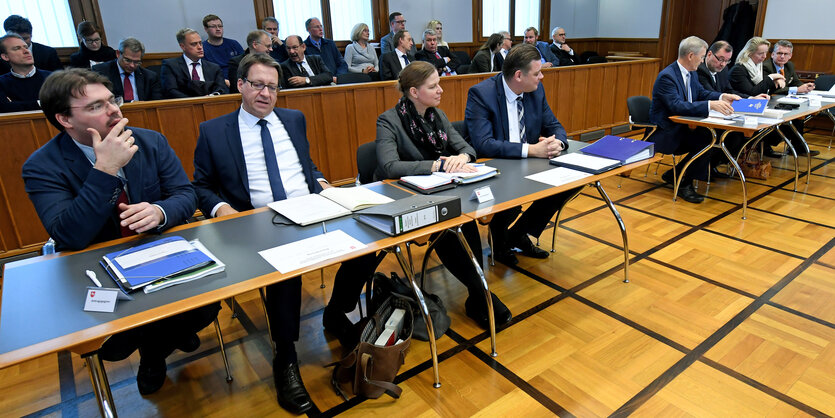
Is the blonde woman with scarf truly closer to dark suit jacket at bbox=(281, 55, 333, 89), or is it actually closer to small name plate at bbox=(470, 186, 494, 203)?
dark suit jacket at bbox=(281, 55, 333, 89)

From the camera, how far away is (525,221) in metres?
2.98

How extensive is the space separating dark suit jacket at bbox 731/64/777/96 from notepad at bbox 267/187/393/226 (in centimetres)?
477

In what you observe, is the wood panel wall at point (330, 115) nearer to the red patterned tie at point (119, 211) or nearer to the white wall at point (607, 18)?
the red patterned tie at point (119, 211)

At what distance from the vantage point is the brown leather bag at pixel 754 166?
4535mm

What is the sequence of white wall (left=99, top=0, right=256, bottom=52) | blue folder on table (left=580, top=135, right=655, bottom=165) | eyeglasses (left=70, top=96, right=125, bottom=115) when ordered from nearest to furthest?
eyeglasses (left=70, top=96, right=125, bottom=115) < blue folder on table (left=580, top=135, right=655, bottom=165) < white wall (left=99, top=0, right=256, bottom=52)

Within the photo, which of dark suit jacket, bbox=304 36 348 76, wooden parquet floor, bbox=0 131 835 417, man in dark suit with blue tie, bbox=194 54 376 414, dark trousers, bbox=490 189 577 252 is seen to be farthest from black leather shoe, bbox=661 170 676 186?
dark suit jacket, bbox=304 36 348 76

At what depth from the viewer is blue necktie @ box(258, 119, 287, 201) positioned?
2238 millimetres

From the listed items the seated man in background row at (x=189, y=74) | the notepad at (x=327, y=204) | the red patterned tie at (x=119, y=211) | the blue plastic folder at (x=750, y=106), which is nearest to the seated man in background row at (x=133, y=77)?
the seated man in background row at (x=189, y=74)

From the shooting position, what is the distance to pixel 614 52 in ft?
31.9

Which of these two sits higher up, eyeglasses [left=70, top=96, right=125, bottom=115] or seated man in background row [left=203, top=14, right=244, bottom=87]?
seated man in background row [left=203, top=14, right=244, bottom=87]

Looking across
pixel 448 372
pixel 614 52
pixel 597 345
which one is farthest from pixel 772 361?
pixel 614 52

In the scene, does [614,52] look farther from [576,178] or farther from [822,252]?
[576,178]

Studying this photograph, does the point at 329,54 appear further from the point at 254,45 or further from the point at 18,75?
the point at 18,75

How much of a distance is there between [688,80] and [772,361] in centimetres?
277
